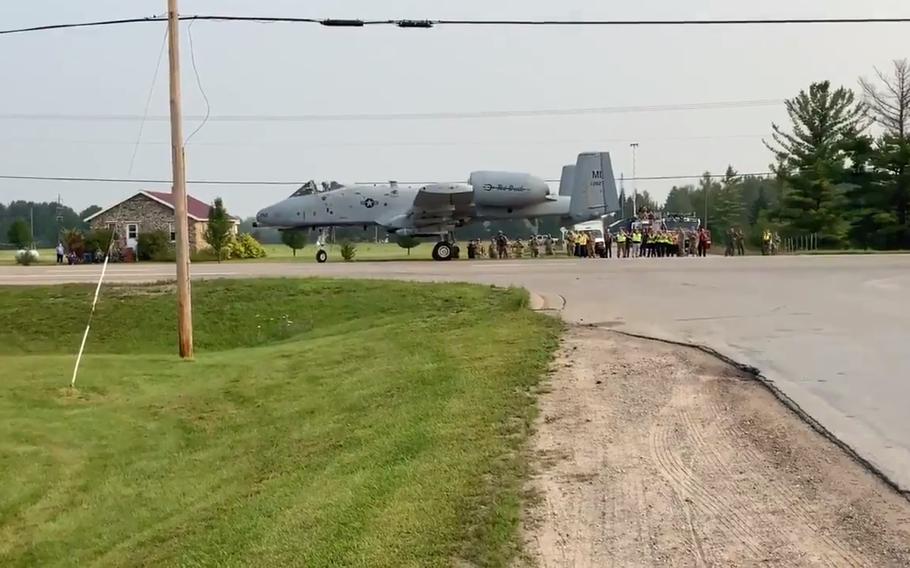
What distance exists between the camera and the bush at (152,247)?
48.0m

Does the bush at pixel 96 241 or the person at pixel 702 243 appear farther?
the bush at pixel 96 241

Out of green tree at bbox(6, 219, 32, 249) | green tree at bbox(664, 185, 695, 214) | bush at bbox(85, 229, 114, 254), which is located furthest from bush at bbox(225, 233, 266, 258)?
green tree at bbox(664, 185, 695, 214)

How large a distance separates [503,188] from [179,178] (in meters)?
23.7

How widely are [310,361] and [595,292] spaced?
821 cm

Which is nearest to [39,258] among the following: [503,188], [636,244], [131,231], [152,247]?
[131,231]

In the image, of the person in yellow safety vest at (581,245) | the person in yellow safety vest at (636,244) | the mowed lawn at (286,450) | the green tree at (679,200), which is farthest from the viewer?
the green tree at (679,200)

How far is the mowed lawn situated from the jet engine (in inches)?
817

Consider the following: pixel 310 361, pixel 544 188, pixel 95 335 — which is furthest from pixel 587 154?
pixel 310 361

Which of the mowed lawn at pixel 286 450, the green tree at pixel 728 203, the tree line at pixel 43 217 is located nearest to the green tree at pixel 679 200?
the green tree at pixel 728 203

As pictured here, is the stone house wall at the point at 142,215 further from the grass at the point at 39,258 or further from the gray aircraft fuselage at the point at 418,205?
the gray aircraft fuselage at the point at 418,205

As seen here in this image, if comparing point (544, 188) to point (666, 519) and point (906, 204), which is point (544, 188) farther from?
point (666, 519)

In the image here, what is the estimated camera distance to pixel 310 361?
481 inches

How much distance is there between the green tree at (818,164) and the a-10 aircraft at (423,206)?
23.0 metres

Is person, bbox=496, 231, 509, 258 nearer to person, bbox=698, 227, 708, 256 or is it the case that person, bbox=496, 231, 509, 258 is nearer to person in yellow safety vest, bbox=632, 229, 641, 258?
person in yellow safety vest, bbox=632, 229, 641, 258
